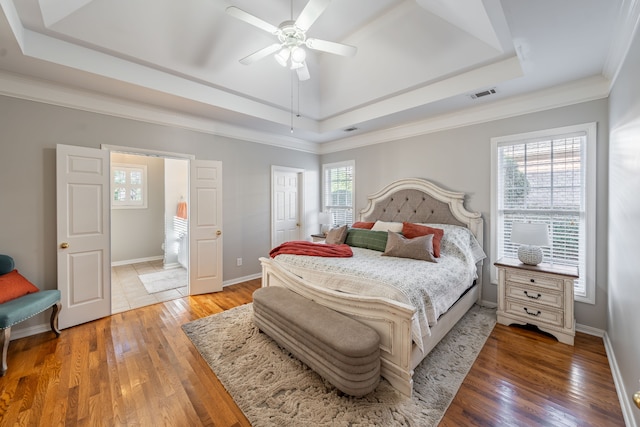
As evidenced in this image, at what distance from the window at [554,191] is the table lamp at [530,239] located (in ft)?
1.30

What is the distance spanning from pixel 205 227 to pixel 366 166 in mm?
3013

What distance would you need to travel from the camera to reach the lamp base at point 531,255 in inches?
106

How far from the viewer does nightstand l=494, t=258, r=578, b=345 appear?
8.04ft

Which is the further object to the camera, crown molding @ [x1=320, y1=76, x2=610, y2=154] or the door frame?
the door frame

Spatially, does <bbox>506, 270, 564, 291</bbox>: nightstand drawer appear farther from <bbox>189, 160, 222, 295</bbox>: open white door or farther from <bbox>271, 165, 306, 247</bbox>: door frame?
<bbox>189, 160, 222, 295</bbox>: open white door

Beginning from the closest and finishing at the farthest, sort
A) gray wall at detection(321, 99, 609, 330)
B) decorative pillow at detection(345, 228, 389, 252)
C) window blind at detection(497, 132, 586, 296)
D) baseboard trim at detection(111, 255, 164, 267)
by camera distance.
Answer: gray wall at detection(321, 99, 609, 330) < window blind at detection(497, 132, 586, 296) < decorative pillow at detection(345, 228, 389, 252) < baseboard trim at detection(111, 255, 164, 267)

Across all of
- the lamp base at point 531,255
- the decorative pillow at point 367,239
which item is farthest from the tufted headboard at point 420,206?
the decorative pillow at point 367,239

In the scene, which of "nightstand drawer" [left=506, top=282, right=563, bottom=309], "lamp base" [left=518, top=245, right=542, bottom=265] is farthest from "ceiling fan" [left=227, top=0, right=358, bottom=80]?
"nightstand drawer" [left=506, top=282, right=563, bottom=309]

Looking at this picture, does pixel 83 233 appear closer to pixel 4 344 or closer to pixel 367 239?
pixel 4 344

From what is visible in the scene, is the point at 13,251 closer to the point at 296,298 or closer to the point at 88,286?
the point at 88,286

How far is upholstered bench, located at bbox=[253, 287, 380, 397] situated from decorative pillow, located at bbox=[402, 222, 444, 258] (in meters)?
1.51

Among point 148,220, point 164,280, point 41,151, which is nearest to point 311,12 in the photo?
point 41,151

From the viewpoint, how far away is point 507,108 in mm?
3162

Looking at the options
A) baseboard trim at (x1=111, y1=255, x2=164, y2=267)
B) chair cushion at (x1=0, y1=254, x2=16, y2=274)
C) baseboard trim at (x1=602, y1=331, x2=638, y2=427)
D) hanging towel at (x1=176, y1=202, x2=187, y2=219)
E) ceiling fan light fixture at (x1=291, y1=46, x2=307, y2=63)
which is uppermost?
ceiling fan light fixture at (x1=291, y1=46, x2=307, y2=63)
